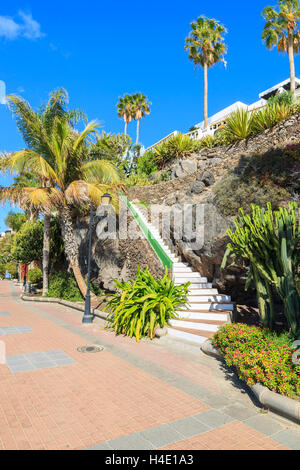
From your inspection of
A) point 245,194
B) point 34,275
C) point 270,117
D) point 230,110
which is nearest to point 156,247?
point 245,194

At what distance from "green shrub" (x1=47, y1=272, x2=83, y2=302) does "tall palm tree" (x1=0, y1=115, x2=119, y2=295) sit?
1087mm

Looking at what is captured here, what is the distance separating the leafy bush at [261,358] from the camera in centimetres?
420

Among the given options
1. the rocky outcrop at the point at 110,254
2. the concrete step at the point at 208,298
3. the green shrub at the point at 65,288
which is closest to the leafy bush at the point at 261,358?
the concrete step at the point at 208,298

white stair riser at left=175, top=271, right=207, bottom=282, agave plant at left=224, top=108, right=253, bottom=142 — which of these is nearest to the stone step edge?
white stair riser at left=175, top=271, right=207, bottom=282

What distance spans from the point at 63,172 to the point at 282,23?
20018mm

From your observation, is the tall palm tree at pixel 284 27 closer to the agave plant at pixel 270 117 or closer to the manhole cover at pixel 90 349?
the agave plant at pixel 270 117

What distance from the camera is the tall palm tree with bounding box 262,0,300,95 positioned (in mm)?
20562

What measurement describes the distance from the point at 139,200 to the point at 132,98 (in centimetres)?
2471

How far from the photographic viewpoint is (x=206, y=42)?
91.1 feet

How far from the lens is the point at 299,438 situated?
3516mm

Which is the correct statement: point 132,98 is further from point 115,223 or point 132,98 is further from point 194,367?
point 194,367

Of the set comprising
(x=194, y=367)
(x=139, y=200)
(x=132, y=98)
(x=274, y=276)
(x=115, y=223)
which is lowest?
(x=194, y=367)

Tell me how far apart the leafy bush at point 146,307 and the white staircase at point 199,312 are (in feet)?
1.15
